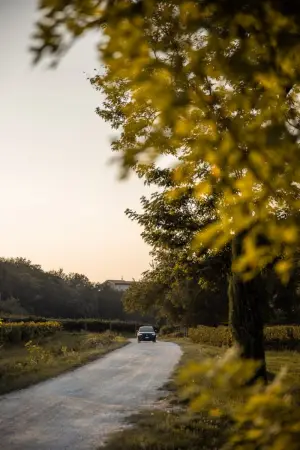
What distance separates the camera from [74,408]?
10375 millimetres

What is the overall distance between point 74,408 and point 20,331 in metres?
24.6

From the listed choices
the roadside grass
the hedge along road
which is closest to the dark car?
the hedge along road

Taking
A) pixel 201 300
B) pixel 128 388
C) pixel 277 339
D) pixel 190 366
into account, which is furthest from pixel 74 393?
pixel 201 300

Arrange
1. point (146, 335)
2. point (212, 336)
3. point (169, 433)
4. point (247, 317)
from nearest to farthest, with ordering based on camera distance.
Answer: point (169, 433) → point (247, 317) → point (212, 336) → point (146, 335)

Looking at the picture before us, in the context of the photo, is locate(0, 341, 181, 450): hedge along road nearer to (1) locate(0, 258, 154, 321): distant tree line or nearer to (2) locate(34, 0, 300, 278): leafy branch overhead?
(2) locate(34, 0, 300, 278): leafy branch overhead

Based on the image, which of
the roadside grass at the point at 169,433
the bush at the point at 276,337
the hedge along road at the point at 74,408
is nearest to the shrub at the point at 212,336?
the bush at the point at 276,337

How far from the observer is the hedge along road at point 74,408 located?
7531mm

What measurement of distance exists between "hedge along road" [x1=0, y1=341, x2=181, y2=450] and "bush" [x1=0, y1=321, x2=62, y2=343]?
1509cm

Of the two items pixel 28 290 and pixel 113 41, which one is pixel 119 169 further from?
pixel 28 290

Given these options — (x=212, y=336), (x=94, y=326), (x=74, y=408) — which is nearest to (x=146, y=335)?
(x=212, y=336)

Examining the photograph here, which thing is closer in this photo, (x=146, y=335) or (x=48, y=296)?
(x=146, y=335)

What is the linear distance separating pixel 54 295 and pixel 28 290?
5.18 meters

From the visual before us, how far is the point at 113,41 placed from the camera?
1445 millimetres

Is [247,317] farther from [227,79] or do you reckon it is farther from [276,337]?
[276,337]
